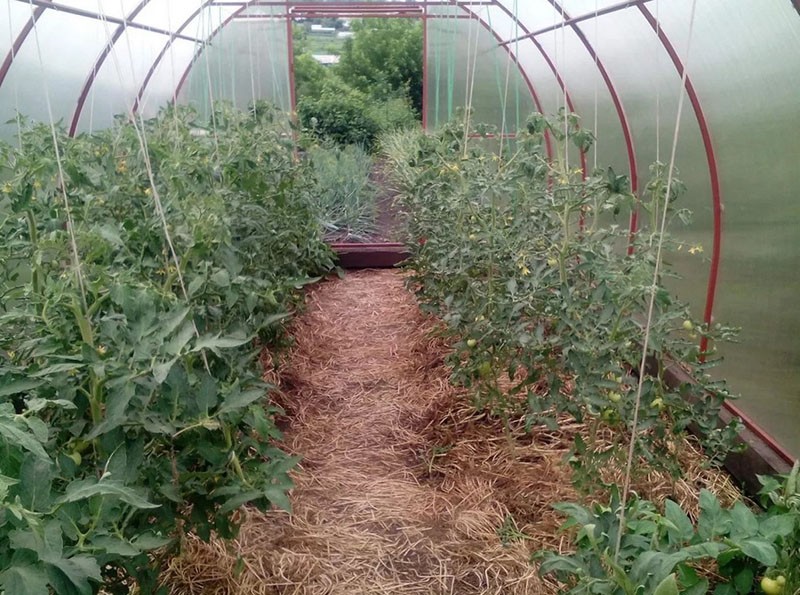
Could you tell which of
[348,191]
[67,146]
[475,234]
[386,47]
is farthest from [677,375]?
[386,47]

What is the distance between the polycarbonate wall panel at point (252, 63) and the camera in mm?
6266

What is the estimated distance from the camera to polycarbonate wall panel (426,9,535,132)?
5910 millimetres

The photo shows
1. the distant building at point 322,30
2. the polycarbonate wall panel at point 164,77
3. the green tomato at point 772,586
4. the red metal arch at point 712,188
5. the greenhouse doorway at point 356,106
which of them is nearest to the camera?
the green tomato at point 772,586

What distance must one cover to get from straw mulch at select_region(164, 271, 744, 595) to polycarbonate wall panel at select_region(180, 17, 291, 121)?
10.5 ft

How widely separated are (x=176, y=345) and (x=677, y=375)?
2.69 m

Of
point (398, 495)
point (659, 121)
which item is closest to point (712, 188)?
point (659, 121)

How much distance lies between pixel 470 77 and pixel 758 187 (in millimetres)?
4106

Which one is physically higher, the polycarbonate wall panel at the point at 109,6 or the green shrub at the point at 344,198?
the polycarbonate wall panel at the point at 109,6

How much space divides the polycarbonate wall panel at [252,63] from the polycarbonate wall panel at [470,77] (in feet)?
4.82

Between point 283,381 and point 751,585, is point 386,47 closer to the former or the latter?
point 283,381

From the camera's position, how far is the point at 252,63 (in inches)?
250

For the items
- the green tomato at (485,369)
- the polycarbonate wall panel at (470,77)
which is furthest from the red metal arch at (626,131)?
the green tomato at (485,369)

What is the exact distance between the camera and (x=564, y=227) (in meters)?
2.23

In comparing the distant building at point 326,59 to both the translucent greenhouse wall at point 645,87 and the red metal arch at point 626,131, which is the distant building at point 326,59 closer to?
the translucent greenhouse wall at point 645,87
